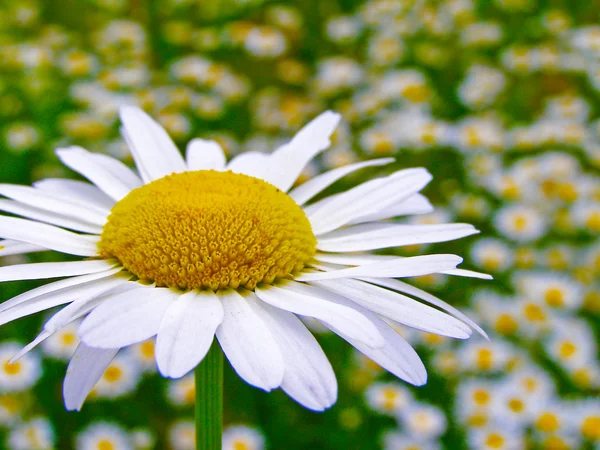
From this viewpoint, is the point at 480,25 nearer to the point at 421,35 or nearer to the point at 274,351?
the point at 421,35

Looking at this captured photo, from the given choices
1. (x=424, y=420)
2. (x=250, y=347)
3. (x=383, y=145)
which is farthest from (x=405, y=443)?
(x=383, y=145)

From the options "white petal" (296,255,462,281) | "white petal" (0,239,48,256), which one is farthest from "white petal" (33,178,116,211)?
"white petal" (296,255,462,281)

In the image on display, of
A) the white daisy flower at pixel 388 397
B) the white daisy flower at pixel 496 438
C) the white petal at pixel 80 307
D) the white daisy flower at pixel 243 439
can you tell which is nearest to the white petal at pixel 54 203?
the white petal at pixel 80 307

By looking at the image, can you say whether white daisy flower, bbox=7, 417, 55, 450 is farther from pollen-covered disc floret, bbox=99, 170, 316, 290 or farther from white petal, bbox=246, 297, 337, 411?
white petal, bbox=246, 297, 337, 411

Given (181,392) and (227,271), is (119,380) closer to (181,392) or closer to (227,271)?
(181,392)

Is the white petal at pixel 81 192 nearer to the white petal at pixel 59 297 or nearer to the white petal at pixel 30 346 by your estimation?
the white petal at pixel 59 297
